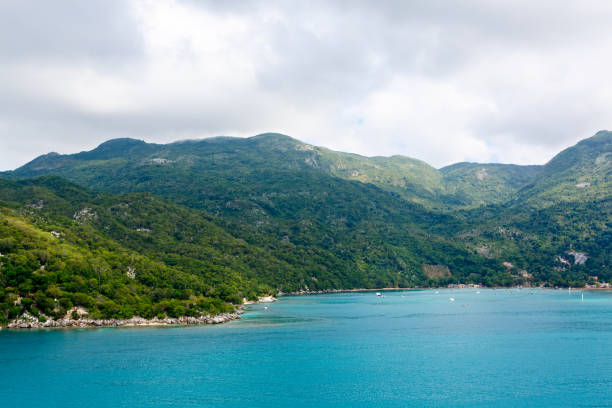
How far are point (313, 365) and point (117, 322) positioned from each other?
63410mm

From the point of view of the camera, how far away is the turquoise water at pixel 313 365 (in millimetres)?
67375

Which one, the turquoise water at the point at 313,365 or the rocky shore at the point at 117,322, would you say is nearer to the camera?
the turquoise water at the point at 313,365

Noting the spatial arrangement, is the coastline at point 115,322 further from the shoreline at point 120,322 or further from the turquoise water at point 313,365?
the turquoise water at point 313,365

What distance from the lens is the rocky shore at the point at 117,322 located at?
114m

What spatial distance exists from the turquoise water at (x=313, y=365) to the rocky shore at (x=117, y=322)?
5.40 m

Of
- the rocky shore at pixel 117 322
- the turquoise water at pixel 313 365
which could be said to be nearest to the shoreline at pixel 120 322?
the rocky shore at pixel 117 322

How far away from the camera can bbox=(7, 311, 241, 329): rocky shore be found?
374 feet

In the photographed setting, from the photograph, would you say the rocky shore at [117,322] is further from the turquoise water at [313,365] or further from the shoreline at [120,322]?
the turquoise water at [313,365]

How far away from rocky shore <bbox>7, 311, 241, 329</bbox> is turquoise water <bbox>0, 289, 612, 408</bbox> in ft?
17.7

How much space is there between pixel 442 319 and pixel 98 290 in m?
103

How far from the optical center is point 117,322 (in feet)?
411

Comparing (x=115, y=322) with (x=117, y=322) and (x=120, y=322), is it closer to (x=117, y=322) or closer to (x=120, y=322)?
(x=117, y=322)

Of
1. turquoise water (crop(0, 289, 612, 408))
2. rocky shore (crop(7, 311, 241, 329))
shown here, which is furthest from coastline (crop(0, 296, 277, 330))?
turquoise water (crop(0, 289, 612, 408))

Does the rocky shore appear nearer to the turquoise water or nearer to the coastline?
the coastline
